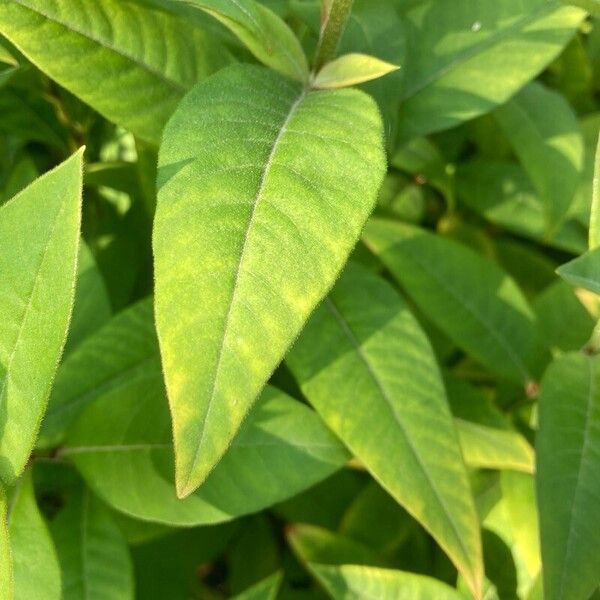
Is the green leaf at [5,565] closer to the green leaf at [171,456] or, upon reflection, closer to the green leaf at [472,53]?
the green leaf at [171,456]

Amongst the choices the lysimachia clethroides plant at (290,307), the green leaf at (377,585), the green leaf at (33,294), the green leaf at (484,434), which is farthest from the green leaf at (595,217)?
the green leaf at (33,294)

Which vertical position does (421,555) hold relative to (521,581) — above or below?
below

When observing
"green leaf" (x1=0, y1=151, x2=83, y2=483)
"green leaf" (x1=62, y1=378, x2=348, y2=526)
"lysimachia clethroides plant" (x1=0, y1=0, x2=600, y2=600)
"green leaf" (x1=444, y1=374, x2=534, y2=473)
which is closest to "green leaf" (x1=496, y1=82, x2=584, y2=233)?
"lysimachia clethroides plant" (x1=0, y1=0, x2=600, y2=600)

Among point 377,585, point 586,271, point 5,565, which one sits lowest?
point 377,585

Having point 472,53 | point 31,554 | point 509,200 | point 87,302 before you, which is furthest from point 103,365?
point 509,200

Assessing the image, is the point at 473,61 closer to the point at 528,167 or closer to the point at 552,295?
the point at 528,167

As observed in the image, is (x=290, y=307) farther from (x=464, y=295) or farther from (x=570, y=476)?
(x=464, y=295)

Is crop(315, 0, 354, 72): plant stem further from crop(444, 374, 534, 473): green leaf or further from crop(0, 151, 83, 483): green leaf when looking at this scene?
crop(444, 374, 534, 473): green leaf

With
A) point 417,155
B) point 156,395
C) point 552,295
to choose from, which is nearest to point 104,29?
point 156,395
